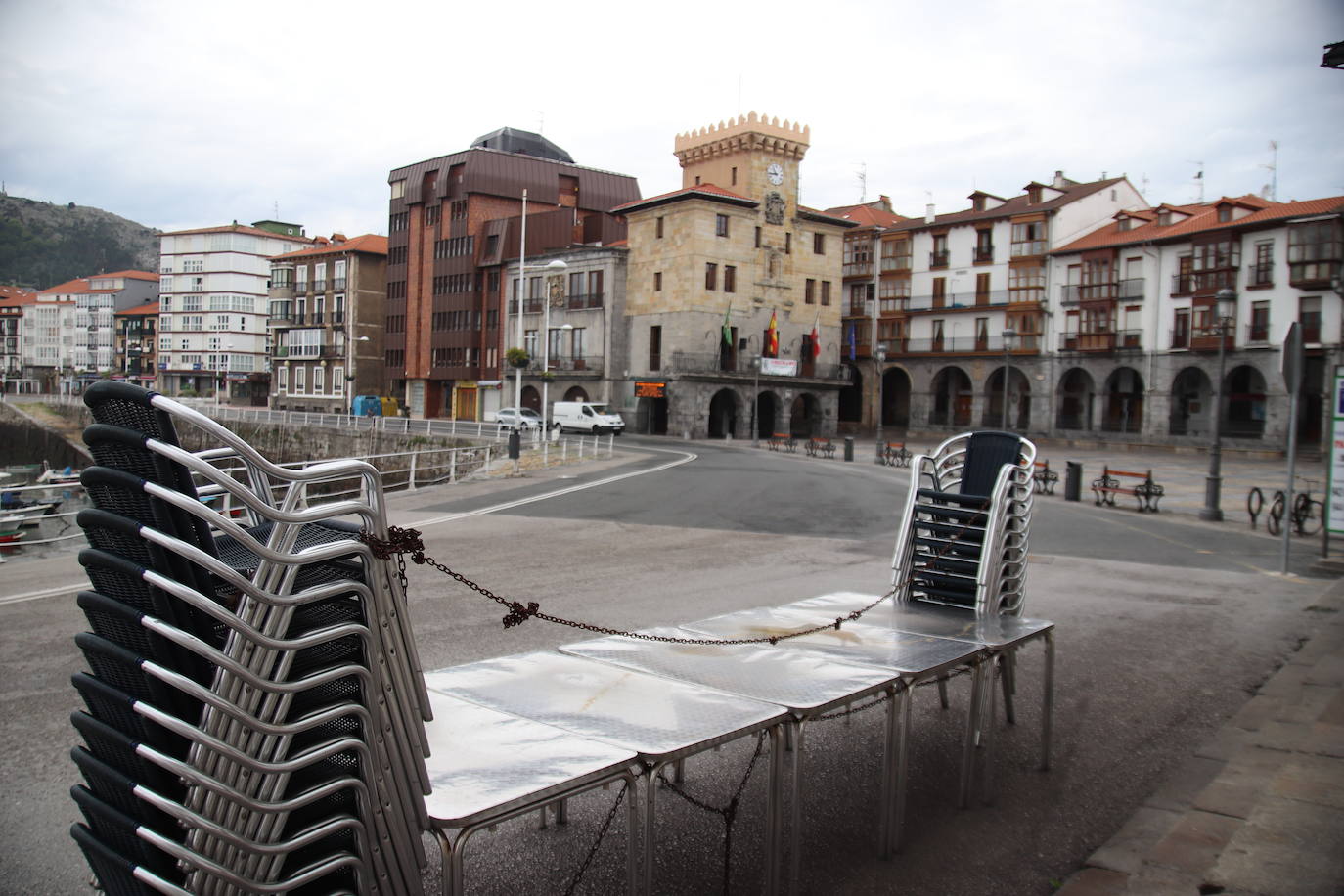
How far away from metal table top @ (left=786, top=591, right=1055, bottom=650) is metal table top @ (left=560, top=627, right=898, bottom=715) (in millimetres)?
1041

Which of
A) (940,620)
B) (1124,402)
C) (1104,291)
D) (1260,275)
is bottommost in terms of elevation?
(940,620)

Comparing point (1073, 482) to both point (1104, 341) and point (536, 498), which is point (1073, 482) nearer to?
point (536, 498)

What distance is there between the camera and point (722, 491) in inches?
906

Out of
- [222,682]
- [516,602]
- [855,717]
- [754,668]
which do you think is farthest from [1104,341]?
[222,682]

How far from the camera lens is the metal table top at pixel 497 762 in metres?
2.79

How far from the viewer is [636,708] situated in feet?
12.1

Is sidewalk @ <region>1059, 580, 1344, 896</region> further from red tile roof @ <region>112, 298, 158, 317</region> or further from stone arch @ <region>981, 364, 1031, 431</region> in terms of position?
red tile roof @ <region>112, 298, 158, 317</region>

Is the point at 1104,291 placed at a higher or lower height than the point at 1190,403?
higher

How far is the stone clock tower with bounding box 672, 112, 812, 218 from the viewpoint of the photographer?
57438mm

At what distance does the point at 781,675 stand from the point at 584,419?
46.7m

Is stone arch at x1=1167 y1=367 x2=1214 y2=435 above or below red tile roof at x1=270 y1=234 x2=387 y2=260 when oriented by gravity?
below

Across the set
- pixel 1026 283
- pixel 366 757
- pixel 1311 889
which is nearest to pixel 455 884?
pixel 366 757

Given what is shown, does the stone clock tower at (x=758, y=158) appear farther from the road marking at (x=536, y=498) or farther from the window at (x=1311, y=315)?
the road marking at (x=536, y=498)

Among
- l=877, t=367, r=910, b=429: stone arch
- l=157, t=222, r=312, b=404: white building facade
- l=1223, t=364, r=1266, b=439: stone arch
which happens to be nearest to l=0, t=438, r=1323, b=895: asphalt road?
l=1223, t=364, r=1266, b=439: stone arch
